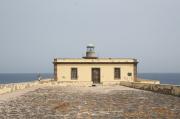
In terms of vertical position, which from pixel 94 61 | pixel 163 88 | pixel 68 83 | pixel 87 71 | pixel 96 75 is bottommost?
pixel 163 88

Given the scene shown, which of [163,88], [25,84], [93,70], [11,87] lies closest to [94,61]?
[93,70]

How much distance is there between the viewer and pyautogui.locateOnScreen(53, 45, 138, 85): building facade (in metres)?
35.0

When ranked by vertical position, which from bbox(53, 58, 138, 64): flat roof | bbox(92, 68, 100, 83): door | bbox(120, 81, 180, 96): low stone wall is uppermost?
bbox(53, 58, 138, 64): flat roof

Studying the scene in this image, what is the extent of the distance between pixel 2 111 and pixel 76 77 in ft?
76.4

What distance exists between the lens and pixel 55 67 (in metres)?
35.3

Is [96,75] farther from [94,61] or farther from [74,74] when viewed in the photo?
[74,74]

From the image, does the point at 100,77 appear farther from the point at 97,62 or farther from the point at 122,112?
the point at 122,112

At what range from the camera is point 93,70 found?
3531cm

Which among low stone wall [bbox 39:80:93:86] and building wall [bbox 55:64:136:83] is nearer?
low stone wall [bbox 39:80:93:86]

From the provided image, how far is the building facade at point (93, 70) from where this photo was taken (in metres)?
35.0

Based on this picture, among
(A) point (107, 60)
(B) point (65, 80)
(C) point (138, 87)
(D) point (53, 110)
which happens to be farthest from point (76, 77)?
(D) point (53, 110)

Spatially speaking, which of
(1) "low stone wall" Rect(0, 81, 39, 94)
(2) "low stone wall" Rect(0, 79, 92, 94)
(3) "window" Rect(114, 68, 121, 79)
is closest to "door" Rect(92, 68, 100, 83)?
(2) "low stone wall" Rect(0, 79, 92, 94)

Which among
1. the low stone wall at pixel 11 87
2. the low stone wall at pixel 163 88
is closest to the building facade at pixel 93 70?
the low stone wall at pixel 11 87

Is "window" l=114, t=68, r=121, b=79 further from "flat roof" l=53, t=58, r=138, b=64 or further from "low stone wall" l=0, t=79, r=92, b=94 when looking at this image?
"low stone wall" l=0, t=79, r=92, b=94
